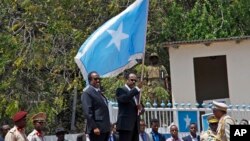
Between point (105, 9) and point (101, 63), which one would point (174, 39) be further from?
point (101, 63)

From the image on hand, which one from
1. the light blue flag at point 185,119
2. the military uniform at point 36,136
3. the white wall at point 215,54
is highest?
the white wall at point 215,54

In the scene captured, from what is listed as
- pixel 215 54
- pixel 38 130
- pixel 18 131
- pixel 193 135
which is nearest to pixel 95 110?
pixel 38 130

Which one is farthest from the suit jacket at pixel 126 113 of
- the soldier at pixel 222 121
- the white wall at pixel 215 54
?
the white wall at pixel 215 54

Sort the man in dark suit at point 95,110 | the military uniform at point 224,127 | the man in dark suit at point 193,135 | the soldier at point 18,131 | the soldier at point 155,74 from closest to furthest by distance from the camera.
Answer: the military uniform at point 224,127 < the soldier at point 18,131 < the man in dark suit at point 95,110 < the man in dark suit at point 193,135 < the soldier at point 155,74

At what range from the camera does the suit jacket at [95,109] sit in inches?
430

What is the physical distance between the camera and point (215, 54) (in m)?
17.8

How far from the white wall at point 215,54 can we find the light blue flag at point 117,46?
4.77 m

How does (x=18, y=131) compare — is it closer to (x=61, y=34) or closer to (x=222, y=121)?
(x=222, y=121)

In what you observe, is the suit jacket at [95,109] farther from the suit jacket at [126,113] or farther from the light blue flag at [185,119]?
the light blue flag at [185,119]

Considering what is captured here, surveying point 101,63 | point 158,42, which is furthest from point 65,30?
point 101,63

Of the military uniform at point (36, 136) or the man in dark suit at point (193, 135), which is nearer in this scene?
the military uniform at point (36, 136)

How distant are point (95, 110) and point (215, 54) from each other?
7.33 m

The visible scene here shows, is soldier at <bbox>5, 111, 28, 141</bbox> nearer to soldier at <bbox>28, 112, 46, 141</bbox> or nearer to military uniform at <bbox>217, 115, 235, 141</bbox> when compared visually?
soldier at <bbox>28, 112, 46, 141</bbox>

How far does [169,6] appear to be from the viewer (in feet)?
69.4
